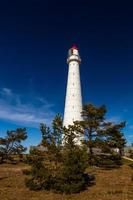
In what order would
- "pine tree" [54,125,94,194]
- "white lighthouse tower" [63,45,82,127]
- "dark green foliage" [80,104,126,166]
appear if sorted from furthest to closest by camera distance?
"white lighthouse tower" [63,45,82,127], "dark green foliage" [80,104,126,166], "pine tree" [54,125,94,194]

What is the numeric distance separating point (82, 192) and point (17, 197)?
17.4 feet

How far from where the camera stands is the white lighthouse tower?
47.8 meters

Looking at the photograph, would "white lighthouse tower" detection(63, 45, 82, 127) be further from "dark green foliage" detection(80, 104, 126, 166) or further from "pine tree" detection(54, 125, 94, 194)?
"pine tree" detection(54, 125, 94, 194)

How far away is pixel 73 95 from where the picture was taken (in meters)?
48.9

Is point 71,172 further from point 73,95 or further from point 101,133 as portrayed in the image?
point 73,95

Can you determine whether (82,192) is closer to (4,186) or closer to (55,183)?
(55,183)

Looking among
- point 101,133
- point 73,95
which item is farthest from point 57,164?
point 73,95

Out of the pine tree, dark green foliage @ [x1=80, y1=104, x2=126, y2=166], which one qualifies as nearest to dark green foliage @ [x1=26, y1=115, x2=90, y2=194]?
the pine tree

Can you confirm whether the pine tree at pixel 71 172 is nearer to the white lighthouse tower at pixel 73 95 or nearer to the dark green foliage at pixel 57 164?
the dark green foliage at pixel 57 164

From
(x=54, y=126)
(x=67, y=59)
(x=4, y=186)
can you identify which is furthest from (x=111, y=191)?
(x=67, y=59)

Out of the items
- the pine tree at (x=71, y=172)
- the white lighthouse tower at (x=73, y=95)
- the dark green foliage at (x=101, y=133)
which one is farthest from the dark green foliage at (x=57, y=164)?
the white lighthouse tower at (x=73, y=95)

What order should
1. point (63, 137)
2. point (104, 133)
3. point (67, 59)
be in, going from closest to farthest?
1. point (63, 137)
2. point (104, 133)
3. point (67, 59)

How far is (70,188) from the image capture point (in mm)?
17688

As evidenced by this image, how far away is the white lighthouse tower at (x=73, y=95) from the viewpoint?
47.8m
